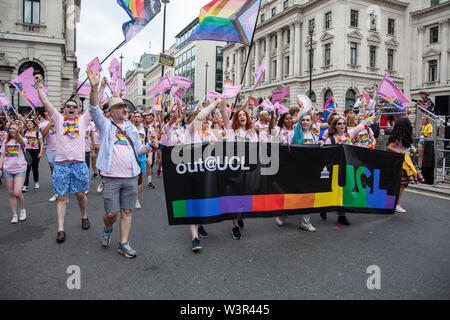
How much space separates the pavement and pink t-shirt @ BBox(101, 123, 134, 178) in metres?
A: 1.01

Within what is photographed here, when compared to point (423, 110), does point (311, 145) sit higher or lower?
lower

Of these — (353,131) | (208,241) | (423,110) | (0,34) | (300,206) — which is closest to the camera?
(208,241)

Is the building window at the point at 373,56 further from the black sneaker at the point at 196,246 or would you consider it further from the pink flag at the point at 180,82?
the black sneaker at the point at 196,246

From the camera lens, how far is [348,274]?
11.0 feet

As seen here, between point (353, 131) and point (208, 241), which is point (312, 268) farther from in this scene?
point (353, 131)

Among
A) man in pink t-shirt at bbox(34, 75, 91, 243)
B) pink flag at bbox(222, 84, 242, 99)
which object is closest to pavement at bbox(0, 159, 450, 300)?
man in pink t-shirt at bbox(34, 75, 91, 243)

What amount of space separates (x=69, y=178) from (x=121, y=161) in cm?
132

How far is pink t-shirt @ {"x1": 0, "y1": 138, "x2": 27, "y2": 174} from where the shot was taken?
17.2 feet

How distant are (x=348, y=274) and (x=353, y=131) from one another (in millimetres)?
3178

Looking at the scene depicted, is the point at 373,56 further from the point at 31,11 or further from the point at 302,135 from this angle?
the point at 302,135

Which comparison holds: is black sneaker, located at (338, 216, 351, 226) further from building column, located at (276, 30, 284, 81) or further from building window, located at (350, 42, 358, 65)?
building column, located at (276, 30, 284, 81)

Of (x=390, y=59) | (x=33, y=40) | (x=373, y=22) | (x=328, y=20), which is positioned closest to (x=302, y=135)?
(x=33, y=40)
